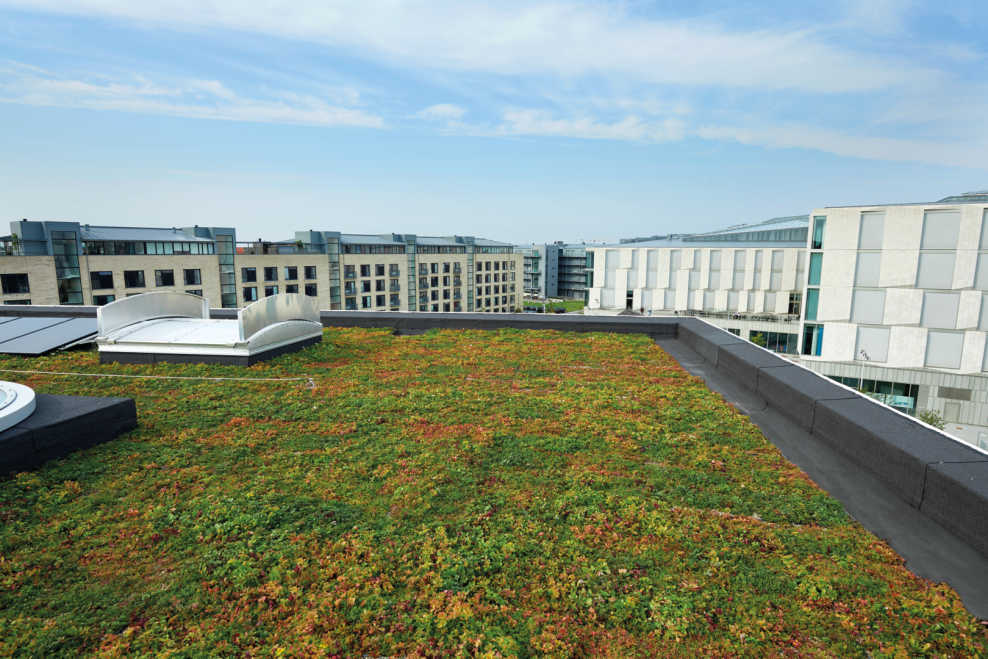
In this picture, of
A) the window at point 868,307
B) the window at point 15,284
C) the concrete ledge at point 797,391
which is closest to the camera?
the concrete ledge at point 797,391

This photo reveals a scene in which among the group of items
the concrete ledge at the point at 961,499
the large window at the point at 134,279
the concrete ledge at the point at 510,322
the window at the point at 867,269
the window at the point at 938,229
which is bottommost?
the concrete ledge at the point at 961,499

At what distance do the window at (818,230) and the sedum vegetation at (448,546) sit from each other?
39.6m

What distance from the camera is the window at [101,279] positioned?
2261 inches

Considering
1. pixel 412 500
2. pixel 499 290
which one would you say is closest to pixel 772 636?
pixel 412 500

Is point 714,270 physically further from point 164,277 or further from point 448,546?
point 164,277

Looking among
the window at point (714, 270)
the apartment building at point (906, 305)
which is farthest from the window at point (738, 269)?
the apartment building at point (906, 305)

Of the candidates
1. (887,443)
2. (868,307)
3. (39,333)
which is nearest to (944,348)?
(868,307)

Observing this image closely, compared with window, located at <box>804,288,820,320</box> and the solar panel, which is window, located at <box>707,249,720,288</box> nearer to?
window, located at <box>804,288,820,320</box>

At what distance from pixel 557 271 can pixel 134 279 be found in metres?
119

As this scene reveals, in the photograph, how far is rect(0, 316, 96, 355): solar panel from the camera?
1376 cm

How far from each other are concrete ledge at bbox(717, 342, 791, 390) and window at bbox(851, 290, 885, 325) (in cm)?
3387

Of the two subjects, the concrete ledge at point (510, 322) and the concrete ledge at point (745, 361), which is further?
A: the concrete ledge at point (510, 322)

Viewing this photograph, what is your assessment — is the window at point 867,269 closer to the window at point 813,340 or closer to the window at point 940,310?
the window at point 940,310

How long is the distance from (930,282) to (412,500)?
44654mm
